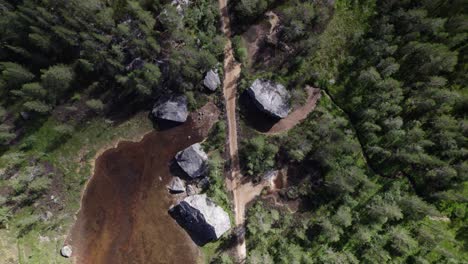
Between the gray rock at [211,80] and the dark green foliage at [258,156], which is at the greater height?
the gray rock at [211,80]

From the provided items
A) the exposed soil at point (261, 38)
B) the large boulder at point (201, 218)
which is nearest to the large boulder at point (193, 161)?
the large boulder at point (201, 218)

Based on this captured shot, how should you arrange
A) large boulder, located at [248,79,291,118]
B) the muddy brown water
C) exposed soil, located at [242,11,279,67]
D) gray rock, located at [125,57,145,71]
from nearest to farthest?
the muddy brown water
large boulder, located at [248,79,291,118]
gray rock, located at [125,57,145,71]
exposed soil, located at [242,11,279,67]

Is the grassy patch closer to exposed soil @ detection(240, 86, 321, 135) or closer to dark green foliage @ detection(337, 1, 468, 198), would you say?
exposed soil @ detection(240, 86, 321, 135)

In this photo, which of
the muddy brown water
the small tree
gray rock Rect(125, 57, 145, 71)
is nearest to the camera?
the small tree

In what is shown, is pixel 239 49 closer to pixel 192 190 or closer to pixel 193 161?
pixel 193 161

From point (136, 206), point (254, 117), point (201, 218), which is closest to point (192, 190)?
point (201, 218)

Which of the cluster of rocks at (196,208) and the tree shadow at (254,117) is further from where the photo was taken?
the tree shadow at (254,117)

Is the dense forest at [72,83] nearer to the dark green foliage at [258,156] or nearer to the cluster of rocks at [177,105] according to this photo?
the cluster of rocks at [177,105]

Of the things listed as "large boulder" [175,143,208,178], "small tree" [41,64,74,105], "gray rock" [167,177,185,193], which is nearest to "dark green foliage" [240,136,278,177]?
"large boulder" [175,143,208,178]
